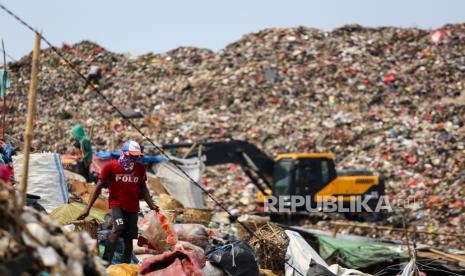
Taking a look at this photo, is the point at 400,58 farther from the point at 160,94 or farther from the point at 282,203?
the point at 282,203

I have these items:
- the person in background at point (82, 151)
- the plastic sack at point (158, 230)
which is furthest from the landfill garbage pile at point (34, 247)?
the person in background at point (82, 151)

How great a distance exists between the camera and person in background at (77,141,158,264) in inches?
253

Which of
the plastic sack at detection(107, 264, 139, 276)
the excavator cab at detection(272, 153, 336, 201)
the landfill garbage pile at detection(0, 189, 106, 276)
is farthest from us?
the excavator cab at detection(272, 153, 336, 201)

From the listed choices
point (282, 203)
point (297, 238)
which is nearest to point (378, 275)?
point (297, 238)

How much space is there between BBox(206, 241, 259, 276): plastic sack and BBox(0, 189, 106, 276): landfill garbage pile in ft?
10.2

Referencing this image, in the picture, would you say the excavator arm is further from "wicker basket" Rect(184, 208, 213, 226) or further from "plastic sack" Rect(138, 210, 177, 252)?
"plastic sack" Rect(138, 210, 177, 252)

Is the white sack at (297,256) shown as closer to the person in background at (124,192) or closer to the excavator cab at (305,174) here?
the person in background at (124,192)

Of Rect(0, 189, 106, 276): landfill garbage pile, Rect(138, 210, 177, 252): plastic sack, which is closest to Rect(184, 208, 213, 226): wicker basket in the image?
Rect(138, 210, 177, 252): plastic sack

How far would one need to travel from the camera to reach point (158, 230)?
6.98 m

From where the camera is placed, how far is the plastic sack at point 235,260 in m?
6.43

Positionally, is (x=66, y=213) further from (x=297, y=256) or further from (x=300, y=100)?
(x=300, y=100)

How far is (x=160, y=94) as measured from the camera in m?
23.2

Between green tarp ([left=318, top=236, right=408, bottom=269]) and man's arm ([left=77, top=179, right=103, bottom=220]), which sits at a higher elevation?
man's arm ([left=77, top=179, right=103, bottom=220])

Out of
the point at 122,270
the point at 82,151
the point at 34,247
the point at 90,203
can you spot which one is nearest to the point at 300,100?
the point at 82,151
